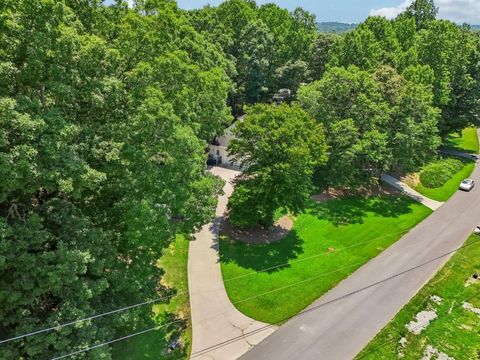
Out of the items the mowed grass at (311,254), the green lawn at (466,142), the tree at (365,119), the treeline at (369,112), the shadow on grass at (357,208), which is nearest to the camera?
the mowed grass at (311,254)

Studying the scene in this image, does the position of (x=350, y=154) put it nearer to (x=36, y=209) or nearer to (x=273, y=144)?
(x=273, y=144)

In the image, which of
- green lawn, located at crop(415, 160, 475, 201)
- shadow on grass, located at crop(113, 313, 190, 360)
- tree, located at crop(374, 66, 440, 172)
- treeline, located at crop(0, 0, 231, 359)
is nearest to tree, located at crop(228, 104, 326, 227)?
treeline, located at crop(0, 0, 231, 359)

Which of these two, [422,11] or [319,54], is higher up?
[422,11]

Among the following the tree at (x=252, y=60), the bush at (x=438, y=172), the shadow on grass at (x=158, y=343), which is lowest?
the shadow on grass at (x=158, y=343)

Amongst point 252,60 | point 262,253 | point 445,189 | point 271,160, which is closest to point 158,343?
point 262,253

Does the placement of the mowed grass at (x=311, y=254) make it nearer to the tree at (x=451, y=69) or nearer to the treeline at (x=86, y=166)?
the treeline at (x=86, y=166)

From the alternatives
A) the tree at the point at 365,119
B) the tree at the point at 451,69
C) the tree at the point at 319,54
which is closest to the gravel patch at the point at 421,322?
the tree at the point at 365,119

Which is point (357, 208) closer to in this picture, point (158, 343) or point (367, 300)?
point (367, 300)
